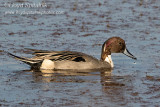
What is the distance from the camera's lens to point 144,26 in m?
15.3

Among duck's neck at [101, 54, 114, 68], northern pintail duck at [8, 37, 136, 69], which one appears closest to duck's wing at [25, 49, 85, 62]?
northern pintail duck at [8, 37, 136, 69]

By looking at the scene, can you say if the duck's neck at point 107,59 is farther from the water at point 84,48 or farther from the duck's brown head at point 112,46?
the water at point 84,48

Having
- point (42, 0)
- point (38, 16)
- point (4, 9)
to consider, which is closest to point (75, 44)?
point (38, 16)

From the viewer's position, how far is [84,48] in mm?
12422

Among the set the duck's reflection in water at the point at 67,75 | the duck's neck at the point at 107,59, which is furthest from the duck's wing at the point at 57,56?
the duck's neck at the point at 107,59

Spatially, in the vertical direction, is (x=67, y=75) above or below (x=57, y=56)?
below

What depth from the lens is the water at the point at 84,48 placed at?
7883mm

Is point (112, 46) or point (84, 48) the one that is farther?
point (84, 48)

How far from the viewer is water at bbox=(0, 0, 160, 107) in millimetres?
7883

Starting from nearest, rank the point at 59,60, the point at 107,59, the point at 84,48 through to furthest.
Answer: the point at 59,60 < the point at 107,59 < the point at 84,48

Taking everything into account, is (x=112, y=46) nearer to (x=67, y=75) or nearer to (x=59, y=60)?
(x=59, y=60)

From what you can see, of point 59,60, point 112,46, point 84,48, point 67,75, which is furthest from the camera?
point 84,48

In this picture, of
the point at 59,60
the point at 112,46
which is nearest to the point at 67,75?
the point at 59,60

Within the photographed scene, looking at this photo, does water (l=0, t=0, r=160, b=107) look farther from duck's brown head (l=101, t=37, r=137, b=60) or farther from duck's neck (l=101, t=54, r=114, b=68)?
duck's brown head (l=101, t=37, r=137, b=60)
